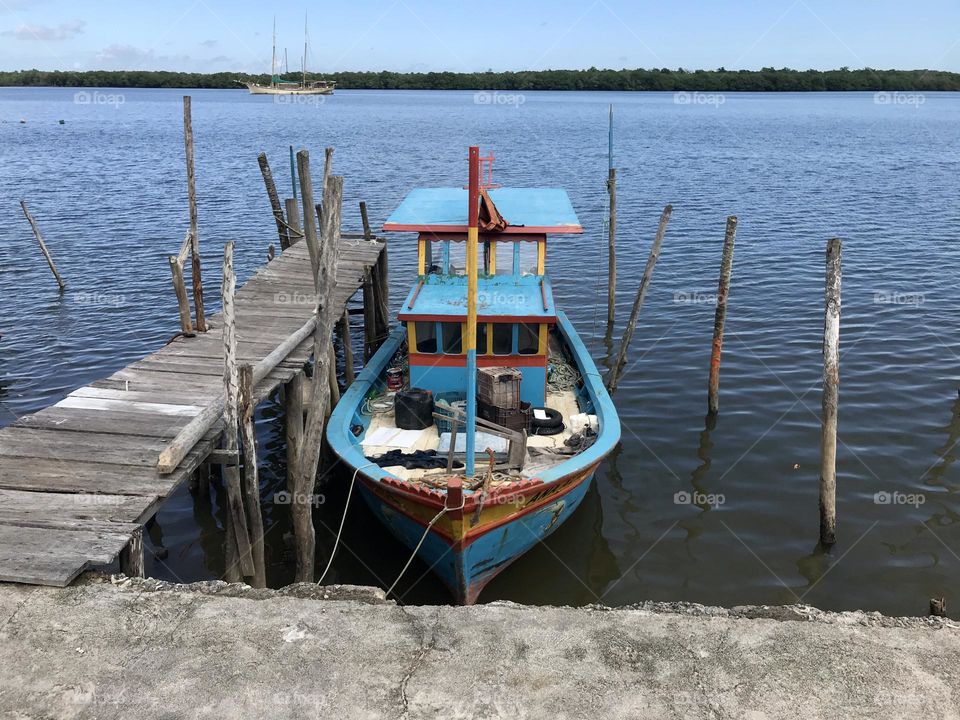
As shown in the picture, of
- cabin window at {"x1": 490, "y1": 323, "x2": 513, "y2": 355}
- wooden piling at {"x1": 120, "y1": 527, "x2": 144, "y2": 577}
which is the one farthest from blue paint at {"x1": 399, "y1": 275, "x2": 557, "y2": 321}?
wooden piling at {"x1": 120, "y1": 527, "x2": 144, "y2": 577}

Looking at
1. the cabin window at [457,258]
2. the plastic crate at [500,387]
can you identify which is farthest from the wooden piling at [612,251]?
the plastic crate at [500,387]

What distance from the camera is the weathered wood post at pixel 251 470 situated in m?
8.36

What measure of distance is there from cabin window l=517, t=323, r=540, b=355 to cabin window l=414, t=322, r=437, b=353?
125 centimetres

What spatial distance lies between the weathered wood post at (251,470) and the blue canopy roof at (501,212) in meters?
4.28

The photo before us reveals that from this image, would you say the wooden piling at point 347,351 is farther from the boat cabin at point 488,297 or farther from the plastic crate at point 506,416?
the plastic crate at point 506,416

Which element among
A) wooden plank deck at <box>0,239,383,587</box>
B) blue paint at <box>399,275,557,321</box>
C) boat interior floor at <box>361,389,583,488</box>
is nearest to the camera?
wooden plank deck at <box>0,239,383,587</box>

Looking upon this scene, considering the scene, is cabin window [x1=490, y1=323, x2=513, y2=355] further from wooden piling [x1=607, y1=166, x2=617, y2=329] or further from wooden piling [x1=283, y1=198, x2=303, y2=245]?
wooden piling [x1=283, y1=198, x2=303, y2=245]

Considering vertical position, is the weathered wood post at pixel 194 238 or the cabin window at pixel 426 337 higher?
the weathered wood post at pixel 194 238

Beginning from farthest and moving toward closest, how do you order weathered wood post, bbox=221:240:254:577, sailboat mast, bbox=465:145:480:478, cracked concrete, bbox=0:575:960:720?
1. weathered wood post, bbox=221:240:254:577
2. sailboat mast, bbox=465:145:480:478
3. cracked concrete, bbox=0:575:960:720

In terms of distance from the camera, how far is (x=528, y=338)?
37.6 feet

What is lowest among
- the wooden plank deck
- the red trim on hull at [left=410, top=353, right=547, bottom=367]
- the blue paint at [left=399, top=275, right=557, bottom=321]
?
the wooden plank deck

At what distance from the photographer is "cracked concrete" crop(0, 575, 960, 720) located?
5.17 metres

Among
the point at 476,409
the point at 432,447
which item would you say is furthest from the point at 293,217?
the point at 432,447

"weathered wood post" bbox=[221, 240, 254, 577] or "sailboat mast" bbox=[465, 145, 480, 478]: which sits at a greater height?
"sailboat mast" bbox=[465, 145, 480, 478]
